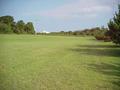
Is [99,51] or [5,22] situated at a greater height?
[5,22]

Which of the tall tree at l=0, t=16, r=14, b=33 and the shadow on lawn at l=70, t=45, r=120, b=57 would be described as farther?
the tall tree at l=0, t=16, r=14, b=33

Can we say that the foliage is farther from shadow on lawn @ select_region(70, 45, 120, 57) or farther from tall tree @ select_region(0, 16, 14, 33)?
tall tree @ select_region(0, 16, 14, 33)

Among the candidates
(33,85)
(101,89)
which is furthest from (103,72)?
(33,85)

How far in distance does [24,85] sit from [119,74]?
431 cm

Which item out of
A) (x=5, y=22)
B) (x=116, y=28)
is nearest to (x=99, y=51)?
(x=116, y=28)

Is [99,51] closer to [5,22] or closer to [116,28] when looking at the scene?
[116,28]

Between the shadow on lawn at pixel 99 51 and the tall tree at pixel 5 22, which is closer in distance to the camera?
the shadow on lawn at pixel 99 51

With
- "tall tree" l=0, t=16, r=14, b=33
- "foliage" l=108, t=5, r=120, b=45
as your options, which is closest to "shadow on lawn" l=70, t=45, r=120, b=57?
"foliage" l=108, t=5, r=120, b=45

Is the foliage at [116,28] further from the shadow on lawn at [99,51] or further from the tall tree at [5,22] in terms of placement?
the tall tree at [5,22]

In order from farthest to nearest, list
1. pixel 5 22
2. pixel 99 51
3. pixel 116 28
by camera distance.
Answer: pixel 5 22 < pixel 116 28 < pixel 99 51

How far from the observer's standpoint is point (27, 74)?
10172 millimetres

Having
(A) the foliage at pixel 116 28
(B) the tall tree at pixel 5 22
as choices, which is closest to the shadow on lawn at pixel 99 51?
(A) the foliage at pixel 116 28

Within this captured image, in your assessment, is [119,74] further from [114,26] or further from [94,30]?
[94,30]

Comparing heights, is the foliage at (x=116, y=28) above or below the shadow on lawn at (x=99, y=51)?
above
